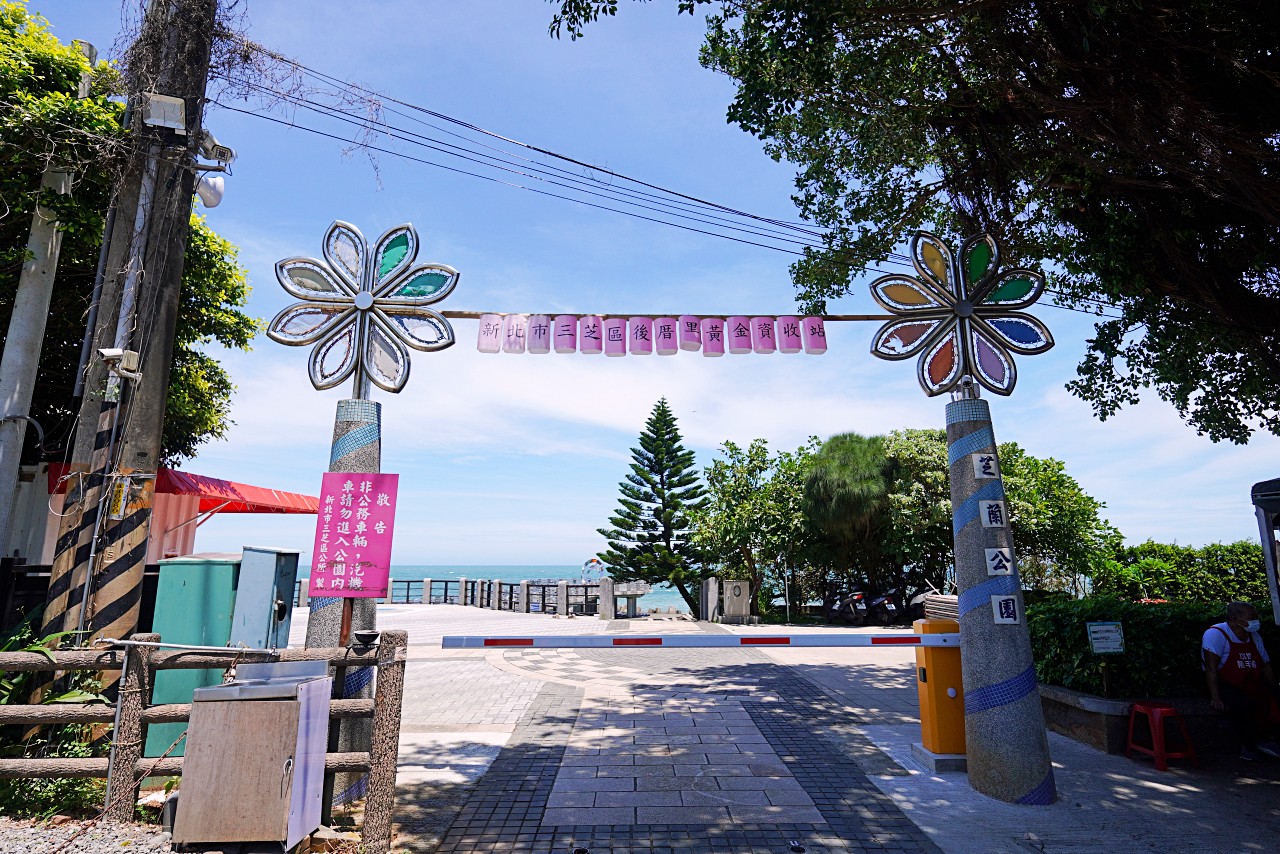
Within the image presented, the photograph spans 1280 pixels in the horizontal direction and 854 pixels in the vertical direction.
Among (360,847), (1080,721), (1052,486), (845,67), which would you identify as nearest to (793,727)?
(1080,721)

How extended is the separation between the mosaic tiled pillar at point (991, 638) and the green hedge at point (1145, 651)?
5.30 ft

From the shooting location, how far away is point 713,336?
728cm

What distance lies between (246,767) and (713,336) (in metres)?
5.41

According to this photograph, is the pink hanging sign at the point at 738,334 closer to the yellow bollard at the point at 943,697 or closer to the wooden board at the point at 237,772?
the yellow bollard at the point at 943,697

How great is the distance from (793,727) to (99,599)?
6.47 m

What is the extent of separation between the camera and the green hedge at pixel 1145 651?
631cm

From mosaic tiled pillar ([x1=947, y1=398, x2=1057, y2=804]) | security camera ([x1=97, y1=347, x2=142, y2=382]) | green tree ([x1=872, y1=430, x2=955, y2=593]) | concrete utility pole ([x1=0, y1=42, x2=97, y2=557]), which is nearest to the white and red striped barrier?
mosaic tiled pillar ([x1=947, y1=398, x2=1057, y2=804])

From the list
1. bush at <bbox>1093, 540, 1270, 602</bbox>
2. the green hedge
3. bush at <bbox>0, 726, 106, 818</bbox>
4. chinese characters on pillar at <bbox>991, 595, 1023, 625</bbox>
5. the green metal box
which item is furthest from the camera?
bush at <bbox>1093, 540, 1270, 602</bbox>

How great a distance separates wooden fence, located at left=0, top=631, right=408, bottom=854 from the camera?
13.3ft

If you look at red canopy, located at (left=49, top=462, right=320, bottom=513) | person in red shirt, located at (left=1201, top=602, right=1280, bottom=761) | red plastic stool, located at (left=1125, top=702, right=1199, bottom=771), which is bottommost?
red plastic stool, located at (left=1125, top=702, right=1199, bottom=771)

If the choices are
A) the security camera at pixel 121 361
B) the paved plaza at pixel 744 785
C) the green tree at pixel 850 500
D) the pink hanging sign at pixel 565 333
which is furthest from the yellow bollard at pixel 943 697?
the green tree at pixel 850 500

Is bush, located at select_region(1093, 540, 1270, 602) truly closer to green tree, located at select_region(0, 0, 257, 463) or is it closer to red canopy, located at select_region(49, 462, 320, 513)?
red canopy, located at select_region(49, 462, 320, 513)

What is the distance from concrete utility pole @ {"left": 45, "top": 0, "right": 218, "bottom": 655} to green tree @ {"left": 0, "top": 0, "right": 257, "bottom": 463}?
24.2 inches

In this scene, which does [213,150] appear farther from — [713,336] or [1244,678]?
[1244,678]
